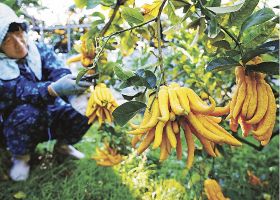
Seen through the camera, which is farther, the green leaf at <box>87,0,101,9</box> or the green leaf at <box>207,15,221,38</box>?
the green leaf at <box>87,0,101,9</box>

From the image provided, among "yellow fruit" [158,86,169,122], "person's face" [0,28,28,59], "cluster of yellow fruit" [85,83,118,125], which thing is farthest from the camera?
"person's face" [0,28,28,59]

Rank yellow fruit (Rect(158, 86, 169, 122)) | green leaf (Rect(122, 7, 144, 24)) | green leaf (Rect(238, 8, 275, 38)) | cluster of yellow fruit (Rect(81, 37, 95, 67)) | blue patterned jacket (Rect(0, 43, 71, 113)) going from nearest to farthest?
yellow fruit (Rect(158, 86, 169, 122)) < green leaf (Rect(238, 8, 275, 38)) < green leaf (Rect(122, 7, 144, 24)) < cluster of yellow fruit (Rect(81, 37, 95, 67)) < blue patterned jacket (Rect(0, 43, 71, 113))

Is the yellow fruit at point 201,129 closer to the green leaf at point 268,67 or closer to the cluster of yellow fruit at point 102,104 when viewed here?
the green leaf at point 268,67

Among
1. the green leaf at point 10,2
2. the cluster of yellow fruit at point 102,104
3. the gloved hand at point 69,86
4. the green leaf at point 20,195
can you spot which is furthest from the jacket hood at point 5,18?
the green leaf at point 20,195

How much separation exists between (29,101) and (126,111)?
54.2 inches

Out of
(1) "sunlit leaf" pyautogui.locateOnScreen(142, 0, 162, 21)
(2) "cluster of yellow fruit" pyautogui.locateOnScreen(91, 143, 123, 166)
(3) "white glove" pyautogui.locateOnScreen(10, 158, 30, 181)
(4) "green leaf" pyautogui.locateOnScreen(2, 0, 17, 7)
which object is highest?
(1) "sunlit leaf" pyautogui.locateOnScreen(142, 0, 162, 21)

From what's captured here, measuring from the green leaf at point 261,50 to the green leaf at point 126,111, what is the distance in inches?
8.9

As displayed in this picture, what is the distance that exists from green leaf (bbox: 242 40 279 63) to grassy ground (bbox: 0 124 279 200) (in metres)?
0.87

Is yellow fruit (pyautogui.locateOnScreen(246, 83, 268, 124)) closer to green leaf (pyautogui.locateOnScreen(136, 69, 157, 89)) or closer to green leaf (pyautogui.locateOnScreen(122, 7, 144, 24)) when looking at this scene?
green leaf (pyautogui.locateOnScreen(136, 69, 157, 89))

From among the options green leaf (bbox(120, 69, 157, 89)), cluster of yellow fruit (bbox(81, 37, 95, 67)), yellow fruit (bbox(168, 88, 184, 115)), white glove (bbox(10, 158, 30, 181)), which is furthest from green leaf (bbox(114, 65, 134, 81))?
white glove (bbox(10, 158, 30, 181))

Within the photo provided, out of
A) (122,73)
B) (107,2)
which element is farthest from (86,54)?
(122,73)

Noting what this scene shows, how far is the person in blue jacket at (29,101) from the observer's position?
1.72 metres

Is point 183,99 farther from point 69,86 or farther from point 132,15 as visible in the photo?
point 69,86

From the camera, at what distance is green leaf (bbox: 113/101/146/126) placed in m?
0.72
